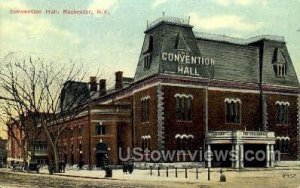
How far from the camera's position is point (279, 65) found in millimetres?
36656

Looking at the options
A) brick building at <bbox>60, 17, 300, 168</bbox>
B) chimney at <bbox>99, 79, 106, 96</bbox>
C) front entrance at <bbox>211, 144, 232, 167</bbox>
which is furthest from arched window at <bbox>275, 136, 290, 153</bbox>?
chimney at <bbox>99, 79, 106, 96</bbox>

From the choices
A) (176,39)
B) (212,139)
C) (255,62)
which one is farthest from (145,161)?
(255,62)

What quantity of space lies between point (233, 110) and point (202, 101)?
2.86 meters

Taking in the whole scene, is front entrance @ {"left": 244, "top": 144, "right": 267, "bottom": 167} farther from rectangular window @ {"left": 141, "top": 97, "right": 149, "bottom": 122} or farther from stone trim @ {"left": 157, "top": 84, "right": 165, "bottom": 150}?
rectangular window @ {"left": 141, "top": 97, "right": 149, "bottom": 122}

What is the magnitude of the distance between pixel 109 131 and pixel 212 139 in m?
7.54

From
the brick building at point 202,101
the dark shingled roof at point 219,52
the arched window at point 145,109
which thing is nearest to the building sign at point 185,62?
the brick building at point 202,101

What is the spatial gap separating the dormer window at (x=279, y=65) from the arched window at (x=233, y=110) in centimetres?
344

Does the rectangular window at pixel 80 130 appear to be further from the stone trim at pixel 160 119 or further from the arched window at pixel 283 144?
the arched window at pixel 283 144

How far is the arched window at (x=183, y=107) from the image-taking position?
1315 inches

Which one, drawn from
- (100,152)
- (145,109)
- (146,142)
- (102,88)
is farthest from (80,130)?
(146,142)

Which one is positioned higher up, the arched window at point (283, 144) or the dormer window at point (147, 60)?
the dormer window at point (147, 60)

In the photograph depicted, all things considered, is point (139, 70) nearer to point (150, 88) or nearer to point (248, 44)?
Answer: point (150, 88)

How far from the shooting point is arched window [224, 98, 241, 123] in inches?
1406

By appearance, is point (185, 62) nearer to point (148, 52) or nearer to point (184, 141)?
point (148, 52)
